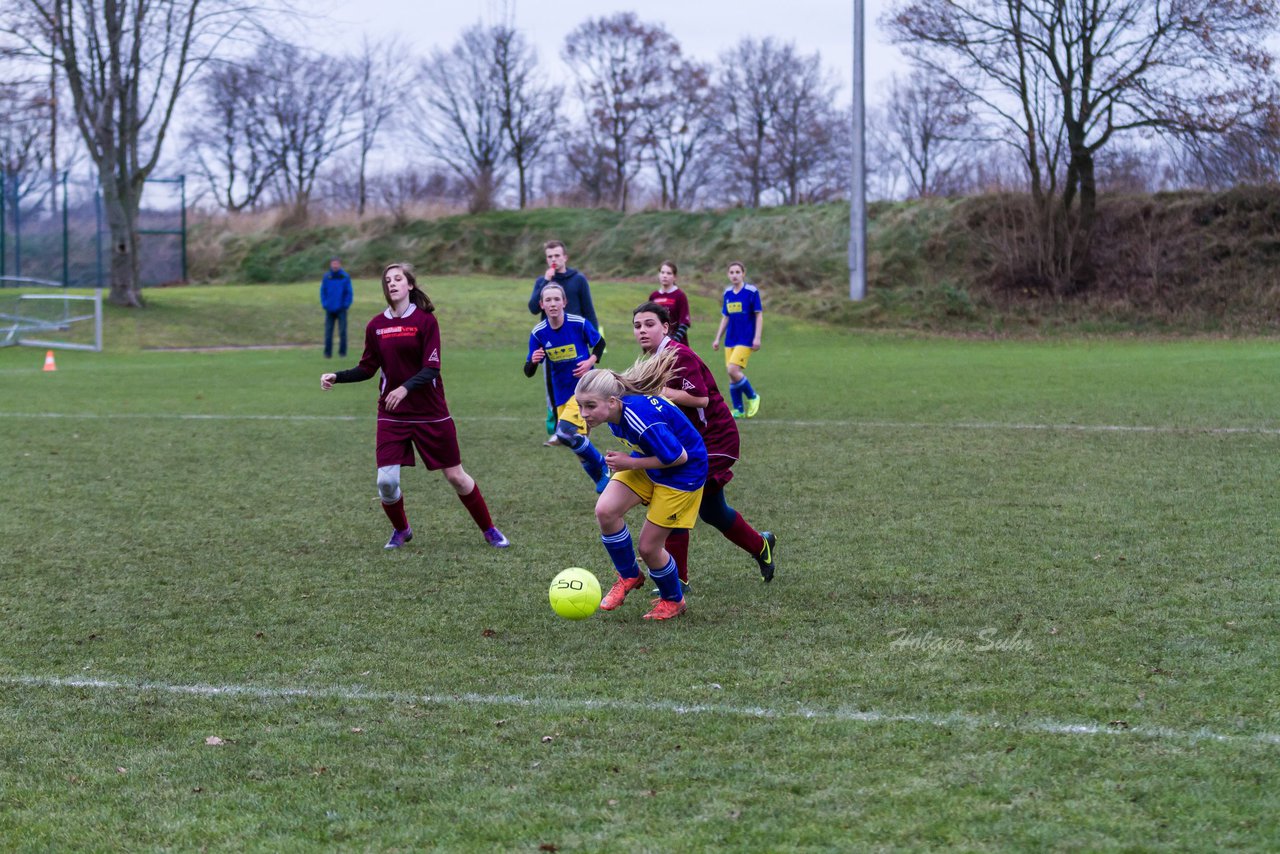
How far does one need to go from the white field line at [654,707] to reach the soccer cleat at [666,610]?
1.30 m

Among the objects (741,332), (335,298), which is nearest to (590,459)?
(741,332)

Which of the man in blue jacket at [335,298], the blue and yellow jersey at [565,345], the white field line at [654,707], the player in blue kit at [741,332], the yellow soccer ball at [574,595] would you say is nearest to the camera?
the white field line at [654,707]

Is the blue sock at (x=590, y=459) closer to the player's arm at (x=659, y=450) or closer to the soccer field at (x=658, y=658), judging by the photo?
the soccer field at (x=658, y=658)

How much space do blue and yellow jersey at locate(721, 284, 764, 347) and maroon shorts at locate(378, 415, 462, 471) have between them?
744 centimetres

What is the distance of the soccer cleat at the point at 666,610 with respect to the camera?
591 cm

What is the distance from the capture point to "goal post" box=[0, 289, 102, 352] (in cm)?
2588

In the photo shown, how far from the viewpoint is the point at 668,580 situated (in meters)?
5.93

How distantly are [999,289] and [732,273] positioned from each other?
20.8 m

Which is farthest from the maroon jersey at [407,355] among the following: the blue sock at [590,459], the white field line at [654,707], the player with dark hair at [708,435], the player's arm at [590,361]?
the white field line at [654,707]

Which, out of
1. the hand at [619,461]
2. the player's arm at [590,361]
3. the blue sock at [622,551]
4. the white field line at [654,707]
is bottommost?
the white field line at [654,707]

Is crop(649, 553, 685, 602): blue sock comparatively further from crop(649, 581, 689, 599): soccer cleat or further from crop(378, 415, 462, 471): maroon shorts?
crop(378, 415, 462, 471): maroon shorts

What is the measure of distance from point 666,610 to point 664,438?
0.87m

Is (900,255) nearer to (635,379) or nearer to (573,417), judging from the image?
(573,417)

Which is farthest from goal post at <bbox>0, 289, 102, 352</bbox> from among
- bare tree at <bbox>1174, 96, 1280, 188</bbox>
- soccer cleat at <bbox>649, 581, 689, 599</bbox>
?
bare tree at <bbox>1174, 96, 1280, 188</bbox>
